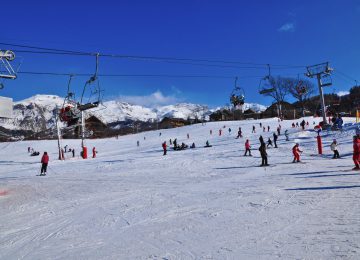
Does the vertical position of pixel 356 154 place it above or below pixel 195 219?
above

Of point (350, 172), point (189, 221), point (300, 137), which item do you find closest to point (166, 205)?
point (189, 221)

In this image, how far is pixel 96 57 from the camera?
56.2 ft

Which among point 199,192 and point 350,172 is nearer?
point 199,192

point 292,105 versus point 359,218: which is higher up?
point 292,105

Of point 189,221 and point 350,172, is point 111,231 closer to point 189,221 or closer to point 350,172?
point 189,221

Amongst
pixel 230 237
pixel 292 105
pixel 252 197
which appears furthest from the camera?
pixel 292 105

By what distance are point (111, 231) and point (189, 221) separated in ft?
6.38

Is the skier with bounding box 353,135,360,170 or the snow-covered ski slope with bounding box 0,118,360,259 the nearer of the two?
the snow-covered ski slope with bounding box 0,118,360,259

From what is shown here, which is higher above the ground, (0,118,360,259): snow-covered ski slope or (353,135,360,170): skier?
(353,135,360,170): skier

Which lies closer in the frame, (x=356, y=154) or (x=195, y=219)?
(x=195, y=219)

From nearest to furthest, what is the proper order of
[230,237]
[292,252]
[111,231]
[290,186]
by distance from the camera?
[292,252] → [230,237] → [111,231] → [290,186]

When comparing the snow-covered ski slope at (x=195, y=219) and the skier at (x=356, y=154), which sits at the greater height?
the skier at (x=356, y=154)

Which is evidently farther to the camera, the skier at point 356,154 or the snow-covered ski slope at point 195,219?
the skier at point 356,154

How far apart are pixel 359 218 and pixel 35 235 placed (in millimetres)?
7591
